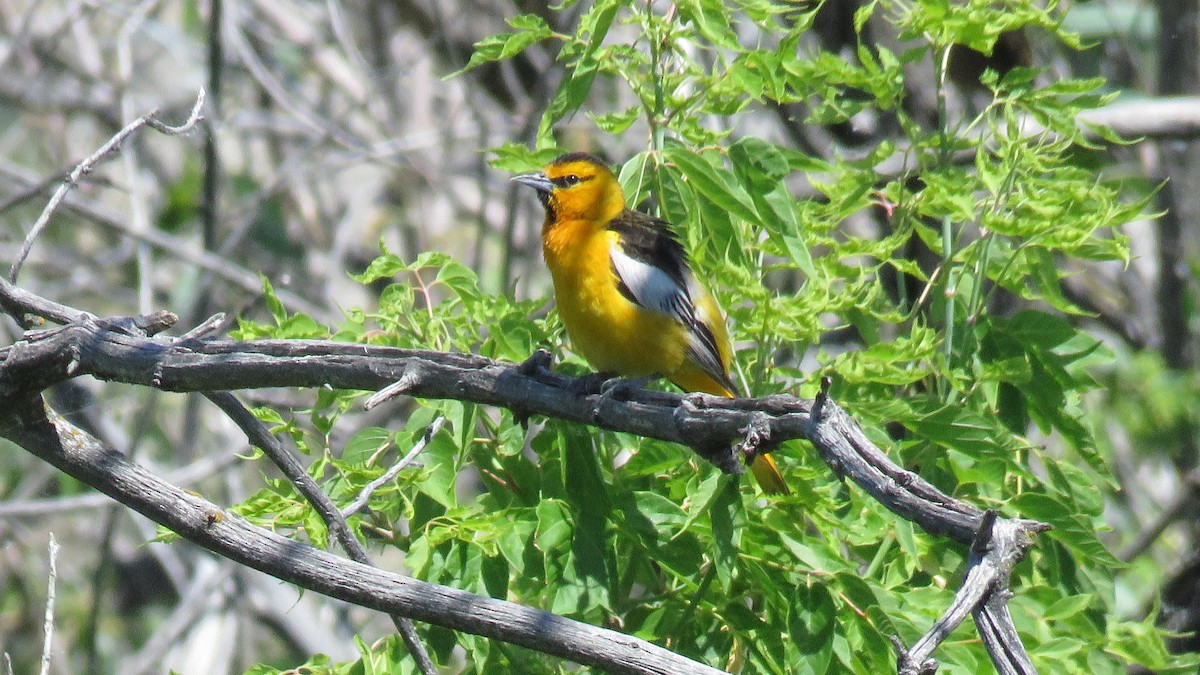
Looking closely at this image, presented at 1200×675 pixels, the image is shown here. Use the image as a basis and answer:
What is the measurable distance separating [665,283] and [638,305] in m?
0.14

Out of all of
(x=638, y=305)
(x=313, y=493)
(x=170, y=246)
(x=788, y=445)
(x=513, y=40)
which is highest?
(x=513, y=40)

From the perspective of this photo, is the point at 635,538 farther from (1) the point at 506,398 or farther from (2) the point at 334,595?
(2) the point at 334,595

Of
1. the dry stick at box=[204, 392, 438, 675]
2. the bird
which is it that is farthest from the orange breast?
the dry stick at box=[204, 392, 438, 675]

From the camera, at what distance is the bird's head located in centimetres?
469

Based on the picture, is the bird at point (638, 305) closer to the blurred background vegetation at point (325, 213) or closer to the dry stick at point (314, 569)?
the blurred background vegetation at point (325, 213)

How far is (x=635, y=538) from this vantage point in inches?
115

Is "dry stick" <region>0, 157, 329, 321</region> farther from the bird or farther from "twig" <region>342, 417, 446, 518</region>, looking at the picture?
"twig" <region>342, 417, 446, 518</region>

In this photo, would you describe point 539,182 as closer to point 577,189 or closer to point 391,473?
point 577,189

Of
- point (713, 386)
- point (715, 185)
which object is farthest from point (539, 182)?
point (715, 185)

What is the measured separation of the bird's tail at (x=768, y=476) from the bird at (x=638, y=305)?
72 centimetres

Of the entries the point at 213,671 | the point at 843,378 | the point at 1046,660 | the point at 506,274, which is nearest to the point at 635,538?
the point at 843,378

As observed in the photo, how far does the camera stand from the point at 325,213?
1073cm

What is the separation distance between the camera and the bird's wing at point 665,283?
4129mm

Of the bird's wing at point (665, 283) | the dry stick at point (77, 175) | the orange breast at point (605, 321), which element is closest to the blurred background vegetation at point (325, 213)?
the bird's wing at point (665, 283)
